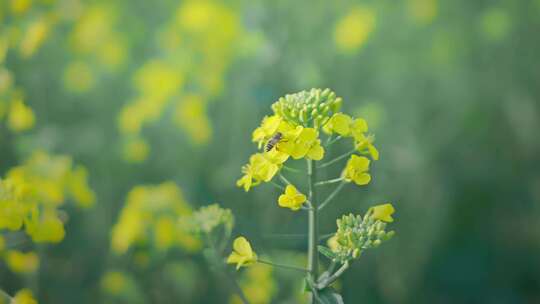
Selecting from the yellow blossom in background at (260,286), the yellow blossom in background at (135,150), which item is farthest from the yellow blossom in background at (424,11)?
the yellow blossom in background at (260,286)

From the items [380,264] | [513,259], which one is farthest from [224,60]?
[513,259]

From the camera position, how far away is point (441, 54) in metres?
5.46

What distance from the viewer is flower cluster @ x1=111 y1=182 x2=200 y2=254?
326cm

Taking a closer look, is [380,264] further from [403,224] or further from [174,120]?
[174,120]

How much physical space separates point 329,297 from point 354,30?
355 centimetres

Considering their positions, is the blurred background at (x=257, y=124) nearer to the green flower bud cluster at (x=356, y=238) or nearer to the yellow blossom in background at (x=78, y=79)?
the yellow blossom in background at (x=78, y=79)

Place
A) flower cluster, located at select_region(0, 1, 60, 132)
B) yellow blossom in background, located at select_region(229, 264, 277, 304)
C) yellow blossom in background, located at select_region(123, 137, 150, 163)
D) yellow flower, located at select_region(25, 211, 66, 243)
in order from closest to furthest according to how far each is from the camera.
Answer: yellow flower, located at select_region(25, 211, 66, 243), flower cluster, located at select_region(0, 1, 60, 132), yellow blossom in background, located at select_region(229, 264, 277, 304), yellow blossom in background, located at select_region(123, 137, 150, 163)

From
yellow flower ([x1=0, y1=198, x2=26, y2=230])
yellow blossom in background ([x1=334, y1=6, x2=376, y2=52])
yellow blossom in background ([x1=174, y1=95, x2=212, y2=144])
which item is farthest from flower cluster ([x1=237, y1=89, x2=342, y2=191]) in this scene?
yellow blossom in background ([x1=334, y1=6, x2=376, y2=52])

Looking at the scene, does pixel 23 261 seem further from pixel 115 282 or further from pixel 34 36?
pixel 34 36

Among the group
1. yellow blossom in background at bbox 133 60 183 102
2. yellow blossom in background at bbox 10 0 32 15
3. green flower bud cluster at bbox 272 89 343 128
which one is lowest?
green flower bud cluster at bbox 272 89 343 128

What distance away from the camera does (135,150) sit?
4.37 m

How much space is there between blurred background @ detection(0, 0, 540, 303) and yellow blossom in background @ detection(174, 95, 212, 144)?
0.6 inches

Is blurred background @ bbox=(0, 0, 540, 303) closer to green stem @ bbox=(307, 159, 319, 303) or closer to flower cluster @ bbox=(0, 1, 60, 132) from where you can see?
flower cluster @ bbox=(0, 1, 60, 132)

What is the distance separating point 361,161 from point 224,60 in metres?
3.39
